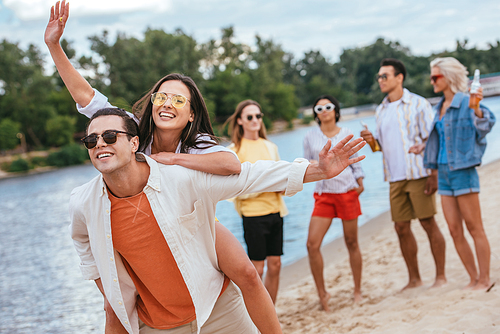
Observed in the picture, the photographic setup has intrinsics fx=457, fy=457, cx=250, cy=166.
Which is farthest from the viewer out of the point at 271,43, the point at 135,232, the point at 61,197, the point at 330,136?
the point at 271,43

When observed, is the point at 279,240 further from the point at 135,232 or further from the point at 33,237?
the point at 33,237

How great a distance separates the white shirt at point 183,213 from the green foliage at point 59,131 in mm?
55177

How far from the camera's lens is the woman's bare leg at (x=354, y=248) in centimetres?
528

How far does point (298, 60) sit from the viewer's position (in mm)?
115500

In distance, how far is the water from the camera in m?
7.95

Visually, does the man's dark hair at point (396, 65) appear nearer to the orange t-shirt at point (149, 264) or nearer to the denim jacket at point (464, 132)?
the denim jacket at point (464, 132)

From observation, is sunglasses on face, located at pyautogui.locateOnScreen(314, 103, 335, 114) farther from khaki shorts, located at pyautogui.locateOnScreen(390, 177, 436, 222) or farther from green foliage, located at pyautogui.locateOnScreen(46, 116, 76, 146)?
green foliage, located at pyautogui.locateOnScreen(46, 116, 76, 146)

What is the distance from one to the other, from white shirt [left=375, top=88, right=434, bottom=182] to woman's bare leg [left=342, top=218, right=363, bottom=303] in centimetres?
77

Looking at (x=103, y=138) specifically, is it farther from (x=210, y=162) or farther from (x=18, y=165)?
(x=18, y=165)

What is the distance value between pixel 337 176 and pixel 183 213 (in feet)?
9.22

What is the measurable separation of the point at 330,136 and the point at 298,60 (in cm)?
11379

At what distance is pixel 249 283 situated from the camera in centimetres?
295

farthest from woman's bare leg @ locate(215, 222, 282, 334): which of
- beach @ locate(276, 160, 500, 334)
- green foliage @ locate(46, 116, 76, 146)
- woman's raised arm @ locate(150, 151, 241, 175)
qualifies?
green foliage @ locate(46, 116, 76, 146)

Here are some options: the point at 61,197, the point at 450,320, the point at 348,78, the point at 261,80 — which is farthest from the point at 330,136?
the point at 348,78
